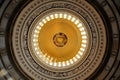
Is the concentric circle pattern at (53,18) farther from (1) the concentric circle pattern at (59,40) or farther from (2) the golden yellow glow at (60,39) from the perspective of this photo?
(2) the golden yellow glow at (60,39)

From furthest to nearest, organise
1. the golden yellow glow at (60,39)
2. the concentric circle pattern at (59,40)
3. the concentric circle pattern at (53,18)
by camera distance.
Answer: the golden yellow glow at (60,39) → the concentric circle pattern at (59,40) → the concentric circle pattern at (53,18)

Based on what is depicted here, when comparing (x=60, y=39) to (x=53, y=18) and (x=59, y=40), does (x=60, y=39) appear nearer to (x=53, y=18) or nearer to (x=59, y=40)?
(x=59, y=40)

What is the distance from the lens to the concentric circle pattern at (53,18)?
1364 centimetres

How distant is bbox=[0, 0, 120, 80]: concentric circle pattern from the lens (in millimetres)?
13641

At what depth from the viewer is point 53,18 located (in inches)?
617

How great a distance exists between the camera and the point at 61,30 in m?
16.2

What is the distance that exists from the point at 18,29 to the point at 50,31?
97.4 inches

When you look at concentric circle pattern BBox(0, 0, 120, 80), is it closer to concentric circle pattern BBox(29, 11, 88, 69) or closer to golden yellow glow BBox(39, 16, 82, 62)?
concentric circle pattern BBox(29, 11, 88, 69)

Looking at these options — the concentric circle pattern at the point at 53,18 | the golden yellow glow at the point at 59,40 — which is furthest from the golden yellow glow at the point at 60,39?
the concentric circle pattern at the point at 53,18

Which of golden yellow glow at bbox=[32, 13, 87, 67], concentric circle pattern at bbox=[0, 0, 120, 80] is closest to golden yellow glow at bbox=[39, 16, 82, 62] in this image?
golden yellow glow at bbox=[32, 13, 87, 67]

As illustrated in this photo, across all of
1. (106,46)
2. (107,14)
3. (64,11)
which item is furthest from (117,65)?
(64,11)

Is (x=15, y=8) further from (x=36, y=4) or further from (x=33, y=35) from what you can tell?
(x=33, y=35)

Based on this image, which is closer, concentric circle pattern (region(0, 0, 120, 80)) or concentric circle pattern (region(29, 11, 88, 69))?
concentric circle pattern (region(0, 0, 120, 80))

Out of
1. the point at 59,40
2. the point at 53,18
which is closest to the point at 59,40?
the point at 59,40
